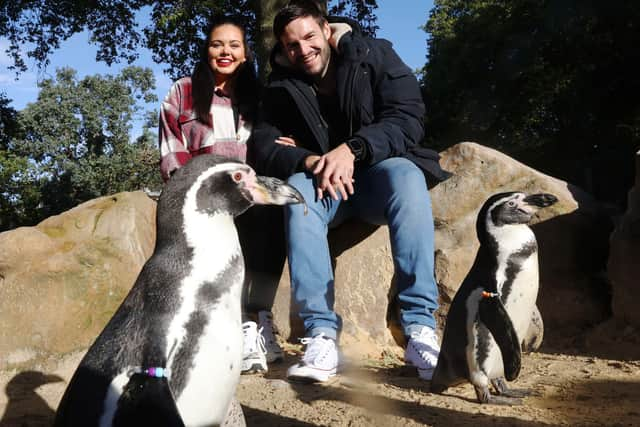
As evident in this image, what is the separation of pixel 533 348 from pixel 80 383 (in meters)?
2.56

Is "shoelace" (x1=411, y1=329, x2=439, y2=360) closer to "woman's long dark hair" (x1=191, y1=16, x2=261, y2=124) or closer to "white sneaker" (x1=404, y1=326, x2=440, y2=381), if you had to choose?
"white sneaker" (x1=404, y1=326, x2=440, y2=381)

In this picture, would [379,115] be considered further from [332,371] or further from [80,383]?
[80,383]

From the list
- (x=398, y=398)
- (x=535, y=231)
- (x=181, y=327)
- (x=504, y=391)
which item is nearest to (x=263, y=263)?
(x=398, y=398)

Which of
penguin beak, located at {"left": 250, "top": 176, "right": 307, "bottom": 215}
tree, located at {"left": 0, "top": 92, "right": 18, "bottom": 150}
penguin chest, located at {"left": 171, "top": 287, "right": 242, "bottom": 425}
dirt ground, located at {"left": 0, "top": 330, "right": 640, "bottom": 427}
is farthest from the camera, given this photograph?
tree, located at {"left": 0, "top": 92, "right": 18, "bottom": 150}

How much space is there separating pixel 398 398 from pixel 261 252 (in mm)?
1139

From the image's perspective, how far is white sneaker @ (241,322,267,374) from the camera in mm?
2746

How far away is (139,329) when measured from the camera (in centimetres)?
149

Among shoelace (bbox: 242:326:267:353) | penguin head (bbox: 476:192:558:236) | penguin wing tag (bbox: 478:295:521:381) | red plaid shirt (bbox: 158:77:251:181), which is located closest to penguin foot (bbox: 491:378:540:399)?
penguin wing tag (bbox: 478:295:521:381)

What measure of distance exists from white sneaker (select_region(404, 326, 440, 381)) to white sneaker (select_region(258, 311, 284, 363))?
74 cm

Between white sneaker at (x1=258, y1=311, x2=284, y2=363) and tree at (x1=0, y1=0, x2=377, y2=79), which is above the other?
tree at (x1=0, y1=0, x2=377, y2=79)

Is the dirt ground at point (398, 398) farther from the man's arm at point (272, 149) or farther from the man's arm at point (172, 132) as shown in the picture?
the man's arm at point (172, 132)

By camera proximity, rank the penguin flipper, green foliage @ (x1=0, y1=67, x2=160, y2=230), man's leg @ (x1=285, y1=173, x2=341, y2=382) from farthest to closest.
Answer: green foliage @ (x1=0, y1=67, x2=160, y2=230) → man's leg @ (x1=285, y1=173, x2=341, y2=382) → the penguin flipper

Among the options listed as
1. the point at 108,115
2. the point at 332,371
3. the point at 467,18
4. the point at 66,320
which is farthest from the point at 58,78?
the point at 332,371

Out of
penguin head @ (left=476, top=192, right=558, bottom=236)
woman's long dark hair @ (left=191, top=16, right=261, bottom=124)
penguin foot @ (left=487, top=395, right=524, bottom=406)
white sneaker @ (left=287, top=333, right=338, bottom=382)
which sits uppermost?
woman's long dark hair @ (left=191, top=16, right=261, bottom=124)
